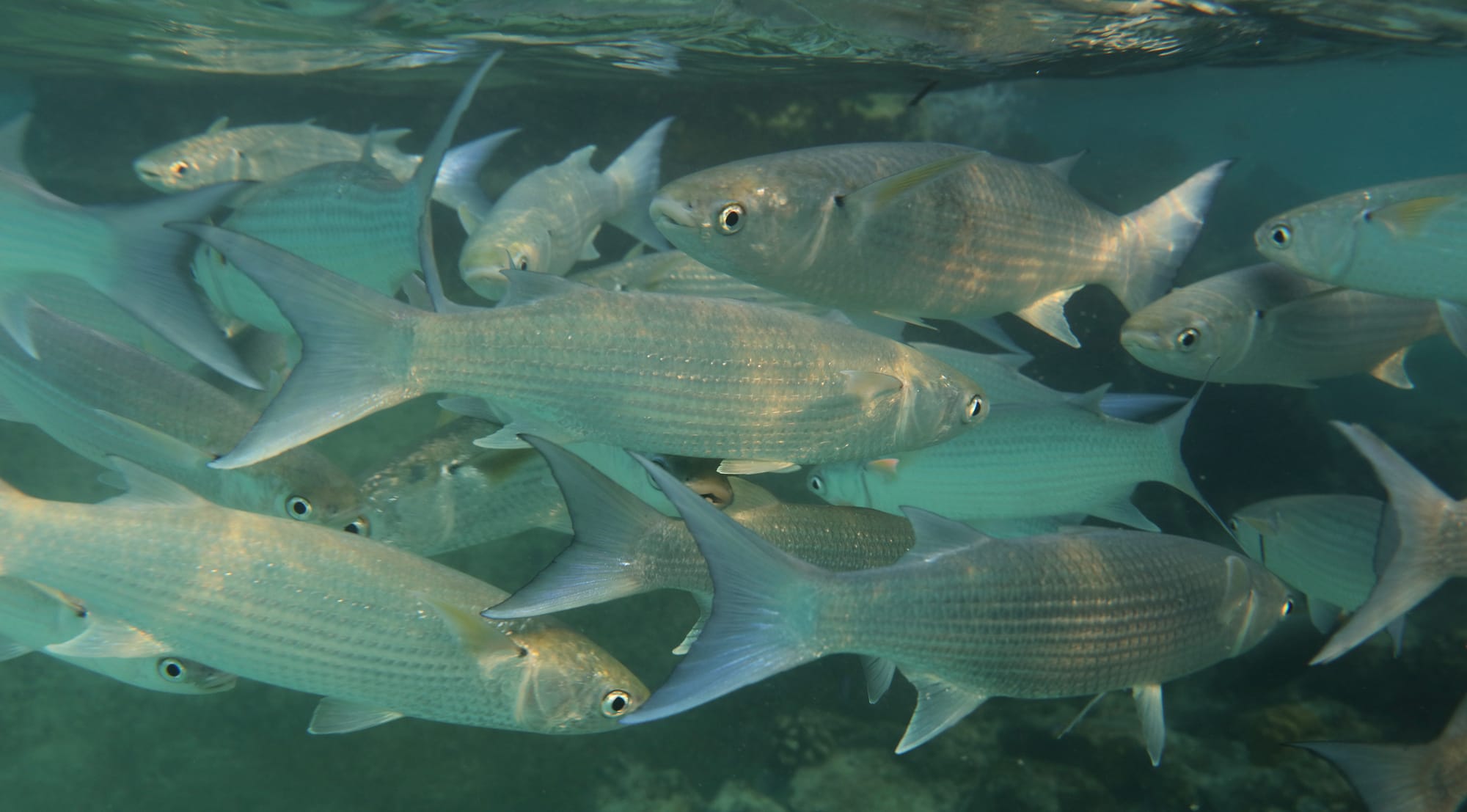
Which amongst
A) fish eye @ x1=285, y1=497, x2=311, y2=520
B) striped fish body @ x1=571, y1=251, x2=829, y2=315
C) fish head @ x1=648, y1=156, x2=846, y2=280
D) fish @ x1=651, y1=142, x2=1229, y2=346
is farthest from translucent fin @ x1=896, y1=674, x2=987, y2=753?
fish eye @ x1=285, y1=497, x2=311, y2=520

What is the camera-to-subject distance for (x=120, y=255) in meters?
3.14

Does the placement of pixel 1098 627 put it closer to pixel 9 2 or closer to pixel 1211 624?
pixel 1211 624

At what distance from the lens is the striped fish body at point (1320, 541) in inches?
163

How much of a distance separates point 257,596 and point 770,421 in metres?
2.07

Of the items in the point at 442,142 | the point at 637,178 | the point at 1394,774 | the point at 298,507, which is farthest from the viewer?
the point at 637,178

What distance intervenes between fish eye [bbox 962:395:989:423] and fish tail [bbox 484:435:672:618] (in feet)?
4.35

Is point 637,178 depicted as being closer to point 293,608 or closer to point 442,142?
point 442,142

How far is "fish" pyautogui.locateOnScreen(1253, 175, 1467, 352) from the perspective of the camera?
3.25m

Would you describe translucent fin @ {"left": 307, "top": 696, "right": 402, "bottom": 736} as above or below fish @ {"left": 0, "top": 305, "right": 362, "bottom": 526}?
below

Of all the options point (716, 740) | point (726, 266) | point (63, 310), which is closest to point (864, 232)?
point (726, 266)

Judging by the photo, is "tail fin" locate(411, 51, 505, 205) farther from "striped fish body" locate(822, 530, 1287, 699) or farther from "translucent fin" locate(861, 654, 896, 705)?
"translucent fin" locate(861, 654, 896, 705)

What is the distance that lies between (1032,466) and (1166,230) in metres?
1.31

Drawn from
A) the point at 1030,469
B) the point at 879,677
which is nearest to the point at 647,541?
the point at 879,677

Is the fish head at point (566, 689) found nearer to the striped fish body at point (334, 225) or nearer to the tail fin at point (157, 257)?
the tail fin at point (157, 257)
